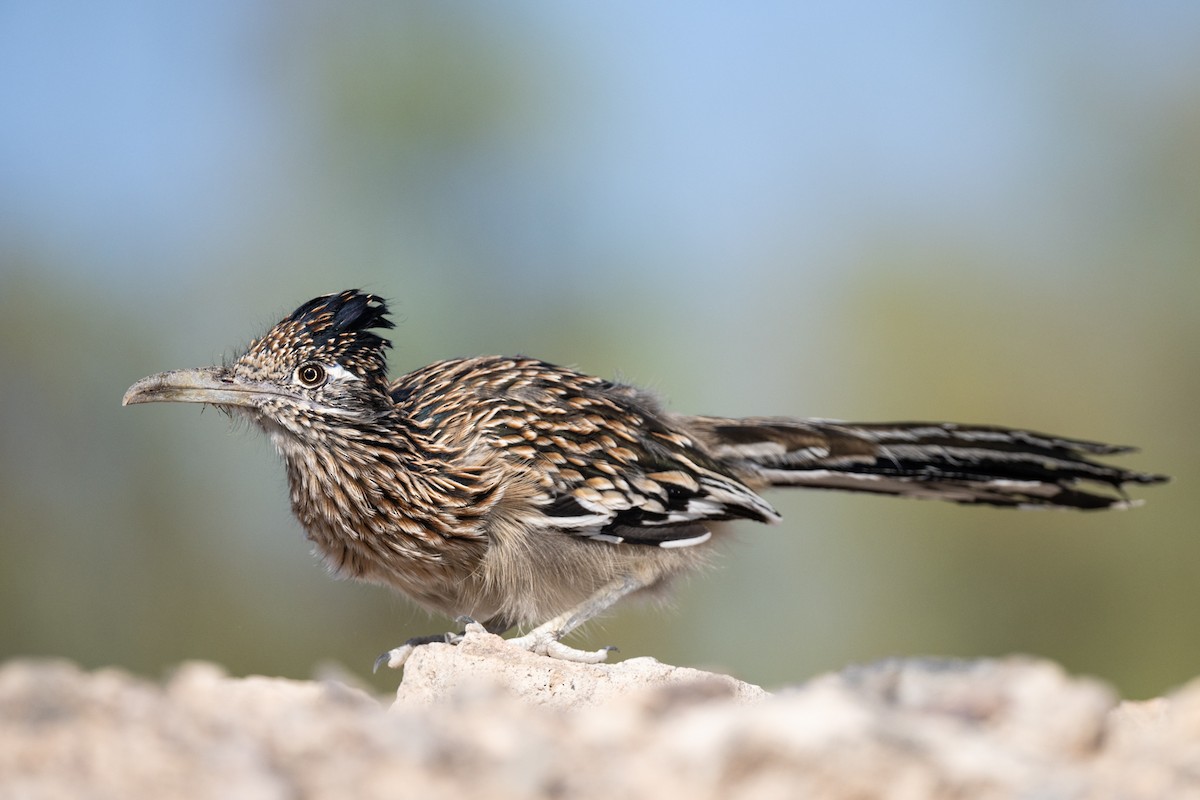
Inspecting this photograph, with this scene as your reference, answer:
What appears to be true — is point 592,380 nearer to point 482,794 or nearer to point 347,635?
point 482,794

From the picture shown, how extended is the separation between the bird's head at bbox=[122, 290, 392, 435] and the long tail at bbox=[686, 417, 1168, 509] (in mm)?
1818

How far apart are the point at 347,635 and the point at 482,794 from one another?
1072 centimetres

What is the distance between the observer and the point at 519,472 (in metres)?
5.66

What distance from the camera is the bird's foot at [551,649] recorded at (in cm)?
514

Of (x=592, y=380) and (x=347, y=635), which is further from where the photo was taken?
(x=347, y=635)

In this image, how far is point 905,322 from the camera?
1627 cm

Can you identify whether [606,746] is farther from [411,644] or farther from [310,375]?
[310,375]

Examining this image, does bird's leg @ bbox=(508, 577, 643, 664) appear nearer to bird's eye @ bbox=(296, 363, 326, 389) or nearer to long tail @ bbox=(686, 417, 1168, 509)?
long tail @ bbox=(686, 417, 1168, 509)

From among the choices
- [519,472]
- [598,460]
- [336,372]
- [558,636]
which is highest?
[598,460]

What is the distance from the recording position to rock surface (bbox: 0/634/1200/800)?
248 centimetres

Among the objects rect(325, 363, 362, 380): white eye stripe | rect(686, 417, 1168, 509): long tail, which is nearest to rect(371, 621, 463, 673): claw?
rect(325, 363, 362, 380): white eye stripe

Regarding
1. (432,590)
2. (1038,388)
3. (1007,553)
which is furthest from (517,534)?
(1038,388)

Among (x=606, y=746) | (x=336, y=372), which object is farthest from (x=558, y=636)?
(x=606, y=746)

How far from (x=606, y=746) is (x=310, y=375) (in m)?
3.35
